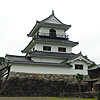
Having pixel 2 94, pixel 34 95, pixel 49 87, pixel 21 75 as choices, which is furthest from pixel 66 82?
pixel 2 94

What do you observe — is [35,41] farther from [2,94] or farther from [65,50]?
[2,94]

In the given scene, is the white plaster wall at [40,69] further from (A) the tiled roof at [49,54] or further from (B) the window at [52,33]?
(B) the window at [52,33]

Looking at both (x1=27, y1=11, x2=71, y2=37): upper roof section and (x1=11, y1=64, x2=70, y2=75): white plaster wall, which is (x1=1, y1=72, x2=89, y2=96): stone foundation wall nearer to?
(x1=11, y1=64, x2=70, y2=75): white plaster wall

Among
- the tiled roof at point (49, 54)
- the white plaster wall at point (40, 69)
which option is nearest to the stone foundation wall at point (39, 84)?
the white plaster wall at point (40, 69)

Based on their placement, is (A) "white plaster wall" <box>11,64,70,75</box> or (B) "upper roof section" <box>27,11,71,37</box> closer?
(A) "white plaster wall" <box>11,64,70,75</box>

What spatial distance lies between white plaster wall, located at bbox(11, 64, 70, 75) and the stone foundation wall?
0.43 m

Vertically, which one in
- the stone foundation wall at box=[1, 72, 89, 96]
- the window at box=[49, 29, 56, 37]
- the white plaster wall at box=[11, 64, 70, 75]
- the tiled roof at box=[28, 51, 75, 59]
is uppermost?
the window at box=[49, 29, 56, 37]

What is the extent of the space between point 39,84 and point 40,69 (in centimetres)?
177

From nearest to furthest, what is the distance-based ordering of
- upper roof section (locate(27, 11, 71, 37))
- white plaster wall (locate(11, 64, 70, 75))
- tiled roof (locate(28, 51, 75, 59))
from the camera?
Result: 1. white plaster wall (locate(11, 64, 70, 75))
2. tiled roof (locate(28, 51, 75, 59))
3. upper roof section (locate(27, 11, 71, 37))

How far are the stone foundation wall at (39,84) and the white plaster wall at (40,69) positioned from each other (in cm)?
43

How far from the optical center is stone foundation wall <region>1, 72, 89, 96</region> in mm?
18922

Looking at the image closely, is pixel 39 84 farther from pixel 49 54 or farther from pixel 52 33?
pixel 52 33

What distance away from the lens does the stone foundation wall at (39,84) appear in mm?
18922

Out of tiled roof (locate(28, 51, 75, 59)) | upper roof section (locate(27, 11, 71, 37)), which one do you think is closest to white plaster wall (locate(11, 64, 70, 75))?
tiled roof (locate(28, 51, 75, 59))
